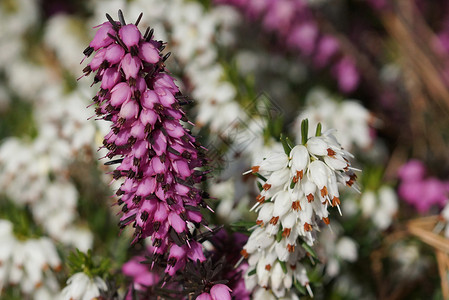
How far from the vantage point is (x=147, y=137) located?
4.20 ft

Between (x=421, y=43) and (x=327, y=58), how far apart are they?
0.64 m

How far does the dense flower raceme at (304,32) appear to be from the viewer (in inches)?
129

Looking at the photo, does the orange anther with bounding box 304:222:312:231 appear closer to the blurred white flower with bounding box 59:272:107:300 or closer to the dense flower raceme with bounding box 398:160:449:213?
the blurred white flower with bounding box 59:272:107:300

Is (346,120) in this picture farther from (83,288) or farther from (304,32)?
(83,288)

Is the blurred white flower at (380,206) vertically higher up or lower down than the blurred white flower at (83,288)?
lower down

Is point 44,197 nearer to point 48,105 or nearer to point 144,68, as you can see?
point 48,105

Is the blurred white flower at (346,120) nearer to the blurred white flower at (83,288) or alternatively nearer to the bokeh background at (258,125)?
the bokeh background at (258,125)

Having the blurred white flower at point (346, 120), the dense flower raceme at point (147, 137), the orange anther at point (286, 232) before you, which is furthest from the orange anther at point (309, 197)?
the blurred white flower at point (346, 120)

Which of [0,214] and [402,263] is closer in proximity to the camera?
[0,214]

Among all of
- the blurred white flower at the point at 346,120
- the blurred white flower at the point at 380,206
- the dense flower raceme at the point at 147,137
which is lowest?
the blurred white flower at the point at 380,206

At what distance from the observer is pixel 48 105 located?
3.30 m

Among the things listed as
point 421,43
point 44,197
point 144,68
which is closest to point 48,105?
point 44,197

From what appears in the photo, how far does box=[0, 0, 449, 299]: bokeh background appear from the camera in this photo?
2221 millimetres

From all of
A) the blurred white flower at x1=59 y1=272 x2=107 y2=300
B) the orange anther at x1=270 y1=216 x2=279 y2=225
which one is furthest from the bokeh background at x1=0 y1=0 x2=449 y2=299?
the orange anther at x1=270 y1=216 x2=279 y2=225
